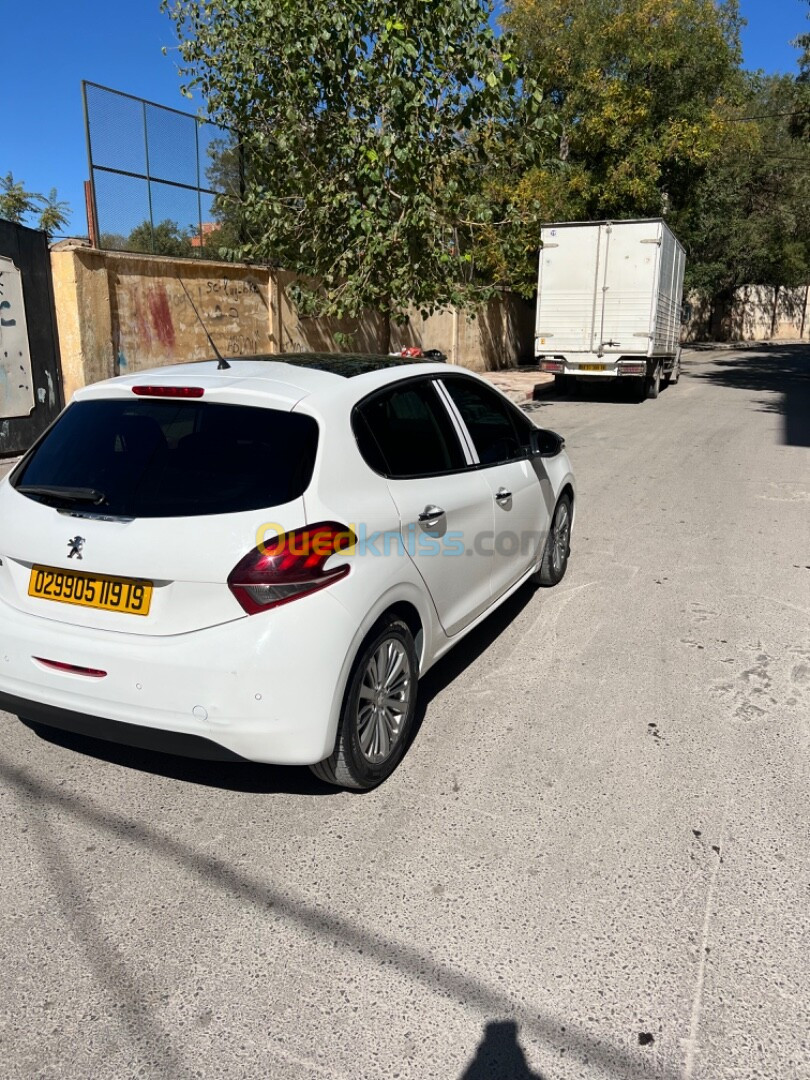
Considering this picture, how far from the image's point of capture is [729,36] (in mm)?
25219

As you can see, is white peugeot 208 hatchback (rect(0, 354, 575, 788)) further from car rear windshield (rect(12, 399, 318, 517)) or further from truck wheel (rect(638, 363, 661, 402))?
truck wheel (rect(638, 363, 661, 402))

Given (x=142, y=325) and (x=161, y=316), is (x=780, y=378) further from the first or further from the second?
(x=142, y=325)

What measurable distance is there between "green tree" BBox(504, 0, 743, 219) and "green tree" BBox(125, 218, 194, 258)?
35.9ft

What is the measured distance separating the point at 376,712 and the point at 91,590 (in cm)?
115

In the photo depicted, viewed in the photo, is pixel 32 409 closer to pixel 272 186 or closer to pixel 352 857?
pixel 272 186

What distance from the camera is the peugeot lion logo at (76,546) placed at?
282cm

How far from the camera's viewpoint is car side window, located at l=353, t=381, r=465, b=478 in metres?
3.25

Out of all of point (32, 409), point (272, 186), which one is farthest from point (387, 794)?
point (272, 186)

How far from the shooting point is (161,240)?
471 inches

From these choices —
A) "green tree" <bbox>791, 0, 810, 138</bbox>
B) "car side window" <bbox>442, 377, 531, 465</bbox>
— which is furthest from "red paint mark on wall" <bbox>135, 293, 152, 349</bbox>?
"green tree" <bbox>791, 0, 810, 138</bbox>

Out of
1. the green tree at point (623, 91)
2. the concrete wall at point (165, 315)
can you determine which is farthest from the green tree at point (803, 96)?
the concrete wall at point (165, 315)

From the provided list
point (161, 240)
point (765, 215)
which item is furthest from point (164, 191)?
point (765, 215)

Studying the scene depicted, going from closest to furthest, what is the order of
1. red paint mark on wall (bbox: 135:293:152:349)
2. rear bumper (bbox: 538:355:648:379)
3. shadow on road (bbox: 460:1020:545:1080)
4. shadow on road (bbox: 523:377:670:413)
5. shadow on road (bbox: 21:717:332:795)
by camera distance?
1. shadow on road (bbox: 460:1020:545:1080)
2. shadow on road (bbox: 21:717:332:795)
3. red paint mark on wall (bbox: 135:293:152:349)
4. rear bumper (bbox: 538:355:648:379)
5. shadow on road (bbox: 523:377:670:413)

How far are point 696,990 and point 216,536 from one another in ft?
6.47
